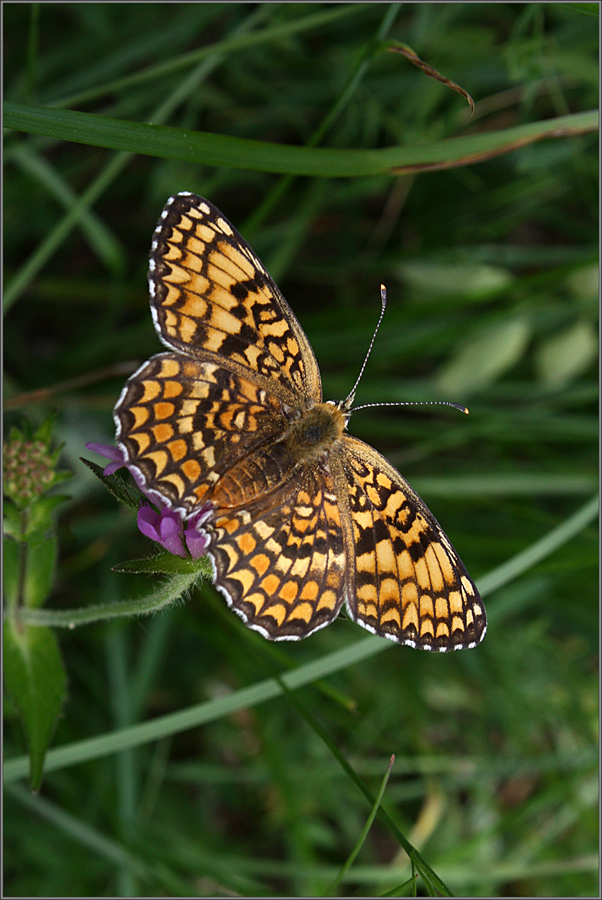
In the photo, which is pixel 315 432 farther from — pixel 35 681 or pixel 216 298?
pixel 35 681

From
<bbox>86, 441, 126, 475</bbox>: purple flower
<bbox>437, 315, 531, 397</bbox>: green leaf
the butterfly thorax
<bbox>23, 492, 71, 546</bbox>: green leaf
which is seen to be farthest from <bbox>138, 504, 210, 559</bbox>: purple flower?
<bbox>437, 315, 531, 397</bbox>: green leaf

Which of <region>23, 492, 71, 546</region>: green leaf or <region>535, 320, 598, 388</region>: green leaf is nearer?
<region>23, 492, 71, 546</region>: green leaf

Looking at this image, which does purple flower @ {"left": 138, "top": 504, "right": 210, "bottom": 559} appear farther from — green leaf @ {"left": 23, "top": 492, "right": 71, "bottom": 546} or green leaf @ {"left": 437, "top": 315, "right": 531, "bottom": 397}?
green leaf @ {"left": 437, "top": 315, "right": 531, "bottom": 397}

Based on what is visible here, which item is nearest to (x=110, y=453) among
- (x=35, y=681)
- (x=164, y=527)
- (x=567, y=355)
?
(x=164, y=527)

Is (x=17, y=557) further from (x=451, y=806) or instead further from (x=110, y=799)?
(x=451, y=806)

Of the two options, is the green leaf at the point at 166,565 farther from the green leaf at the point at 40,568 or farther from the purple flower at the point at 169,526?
the green leaf at the point at 40,568
